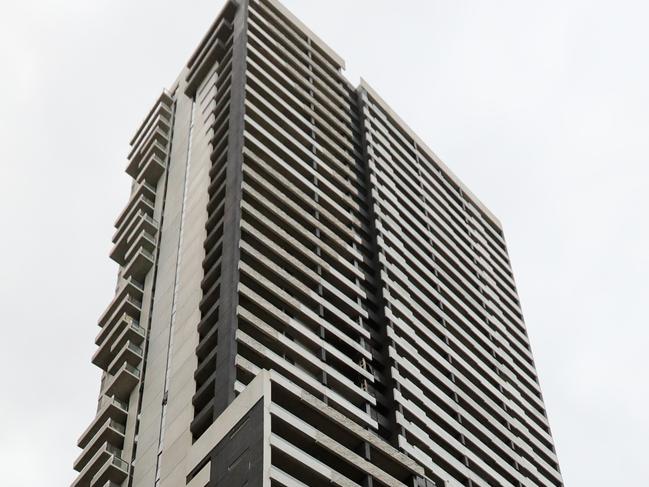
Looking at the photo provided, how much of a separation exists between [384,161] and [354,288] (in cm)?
2590

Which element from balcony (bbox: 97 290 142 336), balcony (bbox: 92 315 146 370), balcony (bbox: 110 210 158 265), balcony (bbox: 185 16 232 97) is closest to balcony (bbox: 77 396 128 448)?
balcony (bbox: 92 315 146 370)

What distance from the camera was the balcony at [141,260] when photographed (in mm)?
89812

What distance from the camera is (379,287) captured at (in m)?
90.7

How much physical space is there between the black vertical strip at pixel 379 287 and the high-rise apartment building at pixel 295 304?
0.20 metres

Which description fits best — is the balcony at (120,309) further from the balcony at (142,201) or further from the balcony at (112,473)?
the balcony at (112,473)

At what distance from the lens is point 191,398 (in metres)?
69.2

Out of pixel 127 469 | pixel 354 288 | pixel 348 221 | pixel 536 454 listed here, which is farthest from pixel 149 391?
pixel 536 454

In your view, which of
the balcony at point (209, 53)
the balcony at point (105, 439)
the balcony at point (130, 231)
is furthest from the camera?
the balcony at point (209, 53)

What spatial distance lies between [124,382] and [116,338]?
6971 millimetres

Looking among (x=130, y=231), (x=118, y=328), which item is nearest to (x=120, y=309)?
(x=118, y=328)

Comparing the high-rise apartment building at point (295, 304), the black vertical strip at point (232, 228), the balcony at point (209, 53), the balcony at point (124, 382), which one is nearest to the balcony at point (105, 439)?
the high-rise apartment building at point (295, 304)

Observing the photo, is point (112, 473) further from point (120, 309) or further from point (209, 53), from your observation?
point (209, 53)

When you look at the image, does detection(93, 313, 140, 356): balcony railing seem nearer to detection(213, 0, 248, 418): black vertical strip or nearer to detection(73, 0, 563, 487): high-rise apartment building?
detection(73, 0, 563, 487): high-rise apartment building

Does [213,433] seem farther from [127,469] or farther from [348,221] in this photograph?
[348,221]
